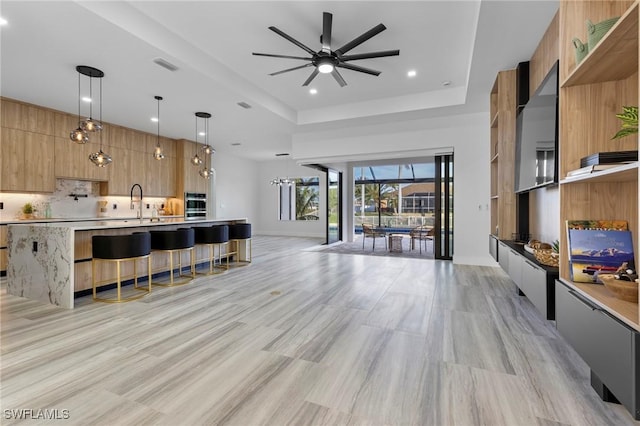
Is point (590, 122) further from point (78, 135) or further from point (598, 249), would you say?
point (78, 135)

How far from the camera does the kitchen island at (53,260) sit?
3520 mm

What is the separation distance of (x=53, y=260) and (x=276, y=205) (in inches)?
356

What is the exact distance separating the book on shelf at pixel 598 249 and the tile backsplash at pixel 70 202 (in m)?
8.23

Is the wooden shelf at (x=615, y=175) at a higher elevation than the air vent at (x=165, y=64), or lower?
lower

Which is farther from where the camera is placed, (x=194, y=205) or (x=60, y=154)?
(x=194, y=205)

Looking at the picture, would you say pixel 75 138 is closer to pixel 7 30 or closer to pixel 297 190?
pixel 7 30

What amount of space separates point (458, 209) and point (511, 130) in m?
2.38

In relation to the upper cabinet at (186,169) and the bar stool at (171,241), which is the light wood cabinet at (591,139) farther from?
the upper cabinet at (186,169)

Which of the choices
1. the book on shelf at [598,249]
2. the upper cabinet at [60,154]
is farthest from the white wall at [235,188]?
the book on shelf at [598,249]

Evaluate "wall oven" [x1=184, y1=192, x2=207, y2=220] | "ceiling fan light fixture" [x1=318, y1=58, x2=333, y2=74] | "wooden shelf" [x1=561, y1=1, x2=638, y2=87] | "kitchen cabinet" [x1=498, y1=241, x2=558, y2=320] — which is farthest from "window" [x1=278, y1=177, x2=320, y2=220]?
"wooden shelf" [x1=561, y1=1, x2=638, y2=87]

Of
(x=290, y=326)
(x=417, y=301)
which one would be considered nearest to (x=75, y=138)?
(x=290, y=326)

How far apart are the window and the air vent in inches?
326

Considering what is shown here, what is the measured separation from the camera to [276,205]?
41.0 feet

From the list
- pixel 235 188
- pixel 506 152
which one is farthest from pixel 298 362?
pixel 235 188
